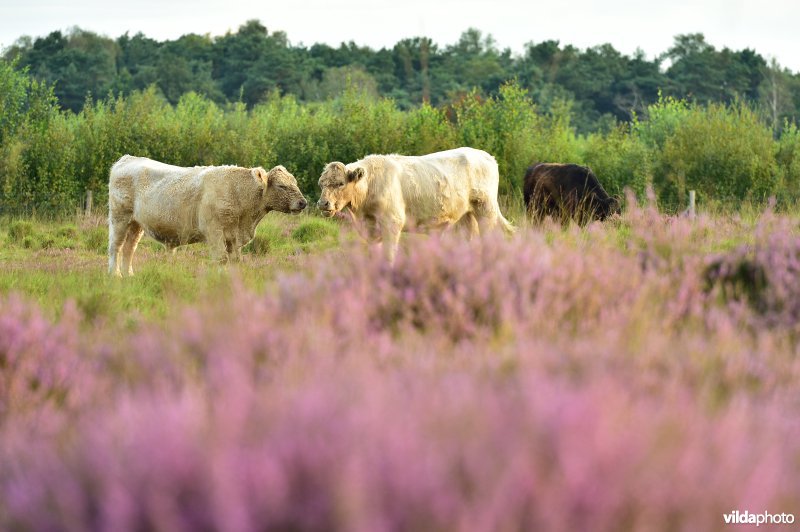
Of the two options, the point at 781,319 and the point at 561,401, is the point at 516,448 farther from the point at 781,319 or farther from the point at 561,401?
the point at 781,319

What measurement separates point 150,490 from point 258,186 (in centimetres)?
1082

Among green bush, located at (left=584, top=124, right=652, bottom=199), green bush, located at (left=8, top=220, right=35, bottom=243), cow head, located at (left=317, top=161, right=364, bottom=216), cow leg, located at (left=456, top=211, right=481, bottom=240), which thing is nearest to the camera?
cow head, located at (left=317, top=161, right=364, bottom=216)

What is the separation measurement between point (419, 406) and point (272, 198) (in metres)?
10.6

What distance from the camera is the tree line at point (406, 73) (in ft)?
240

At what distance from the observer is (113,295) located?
8.72 m

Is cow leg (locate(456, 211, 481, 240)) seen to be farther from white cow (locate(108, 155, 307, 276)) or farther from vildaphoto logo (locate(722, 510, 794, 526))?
vildaphoto logo (locate(722, 510, 794, 526))

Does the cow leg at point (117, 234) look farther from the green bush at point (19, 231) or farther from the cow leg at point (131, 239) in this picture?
the green bush at point (19, 231)

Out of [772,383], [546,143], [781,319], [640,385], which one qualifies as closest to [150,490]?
[640,385]

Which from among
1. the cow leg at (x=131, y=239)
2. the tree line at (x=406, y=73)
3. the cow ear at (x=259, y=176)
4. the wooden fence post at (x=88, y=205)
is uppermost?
the tree line at (x=406, y=73)

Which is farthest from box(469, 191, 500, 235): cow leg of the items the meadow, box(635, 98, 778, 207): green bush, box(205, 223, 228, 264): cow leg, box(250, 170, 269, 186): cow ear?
box(635, 98, 778, 207): green bush

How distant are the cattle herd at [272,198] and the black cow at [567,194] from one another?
3.85 metres

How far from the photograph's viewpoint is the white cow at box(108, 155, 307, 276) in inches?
504

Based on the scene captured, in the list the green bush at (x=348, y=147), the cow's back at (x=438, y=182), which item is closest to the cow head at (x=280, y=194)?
the cow's back at (x=438, y=182)

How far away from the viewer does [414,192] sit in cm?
1359
